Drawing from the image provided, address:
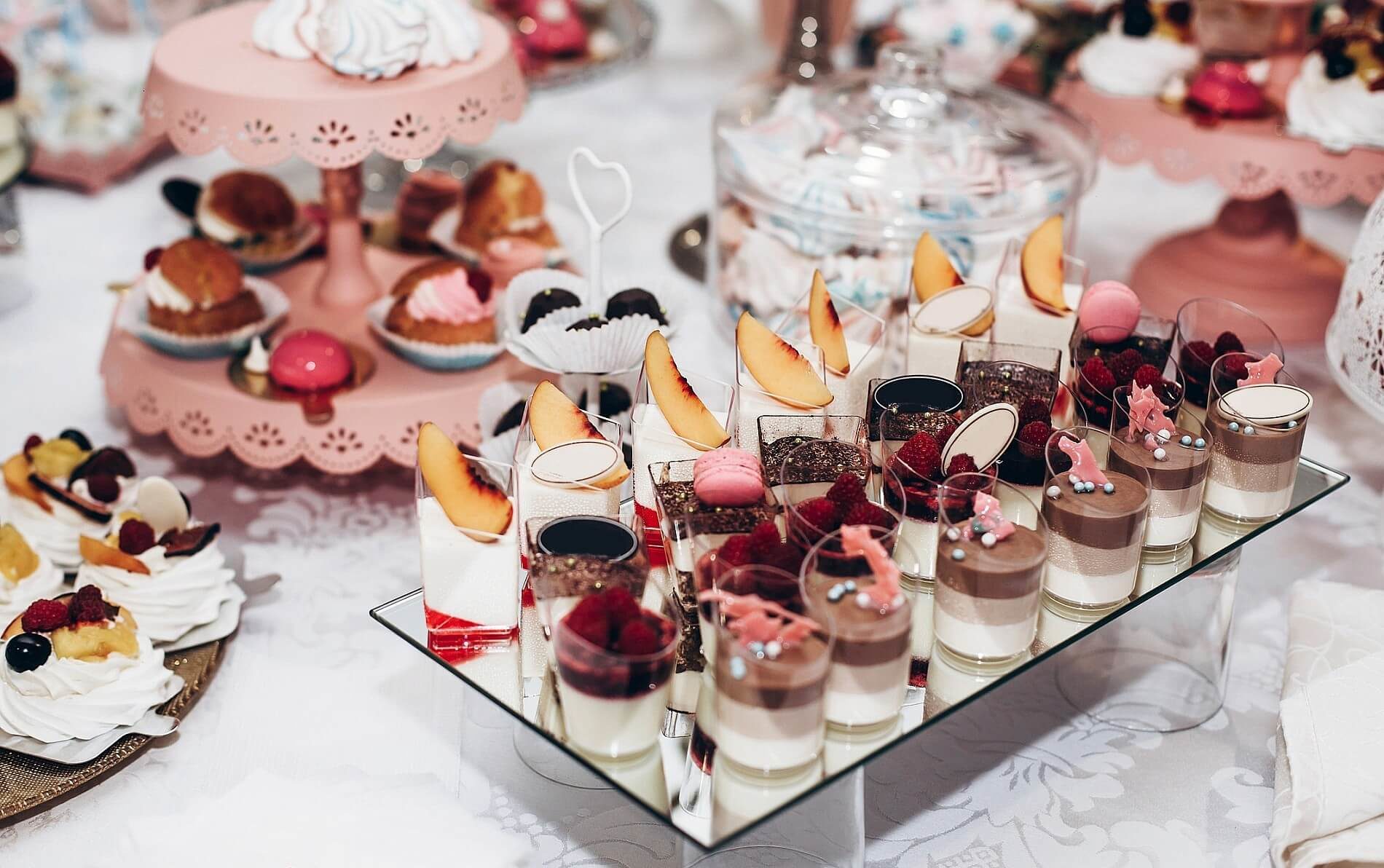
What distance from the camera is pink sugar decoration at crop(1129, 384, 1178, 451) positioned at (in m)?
1.63

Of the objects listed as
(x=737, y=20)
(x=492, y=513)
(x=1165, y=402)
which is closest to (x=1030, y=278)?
(x=1165, y=402)

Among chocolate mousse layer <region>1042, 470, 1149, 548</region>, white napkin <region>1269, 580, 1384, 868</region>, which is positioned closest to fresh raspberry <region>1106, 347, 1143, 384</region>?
chocolate mousse layer <region>1042, 470, 1149, 548</region>

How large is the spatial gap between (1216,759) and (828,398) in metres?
0.72

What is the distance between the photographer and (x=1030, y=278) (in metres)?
1.97

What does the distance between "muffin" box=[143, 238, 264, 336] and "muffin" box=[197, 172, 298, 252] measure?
313 millimetres

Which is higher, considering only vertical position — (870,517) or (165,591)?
(870,517)

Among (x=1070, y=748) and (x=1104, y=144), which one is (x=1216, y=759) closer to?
(x=1070, y=748)

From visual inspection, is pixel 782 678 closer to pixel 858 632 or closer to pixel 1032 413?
pixel 858 632

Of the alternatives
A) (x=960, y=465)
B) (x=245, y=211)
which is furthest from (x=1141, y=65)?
(x=245, y=211)

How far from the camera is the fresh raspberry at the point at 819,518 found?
1.43 m

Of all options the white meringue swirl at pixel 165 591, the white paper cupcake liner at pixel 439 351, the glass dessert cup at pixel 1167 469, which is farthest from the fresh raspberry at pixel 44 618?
the glass dessert cup at pixel 1167 469

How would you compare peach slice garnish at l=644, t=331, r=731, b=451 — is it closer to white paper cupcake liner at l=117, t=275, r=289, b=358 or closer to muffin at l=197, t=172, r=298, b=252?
white paper cupcake liner at l=117, t=275, r=289, b=358

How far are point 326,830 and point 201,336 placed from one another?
3.07 ft

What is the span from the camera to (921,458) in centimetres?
157
